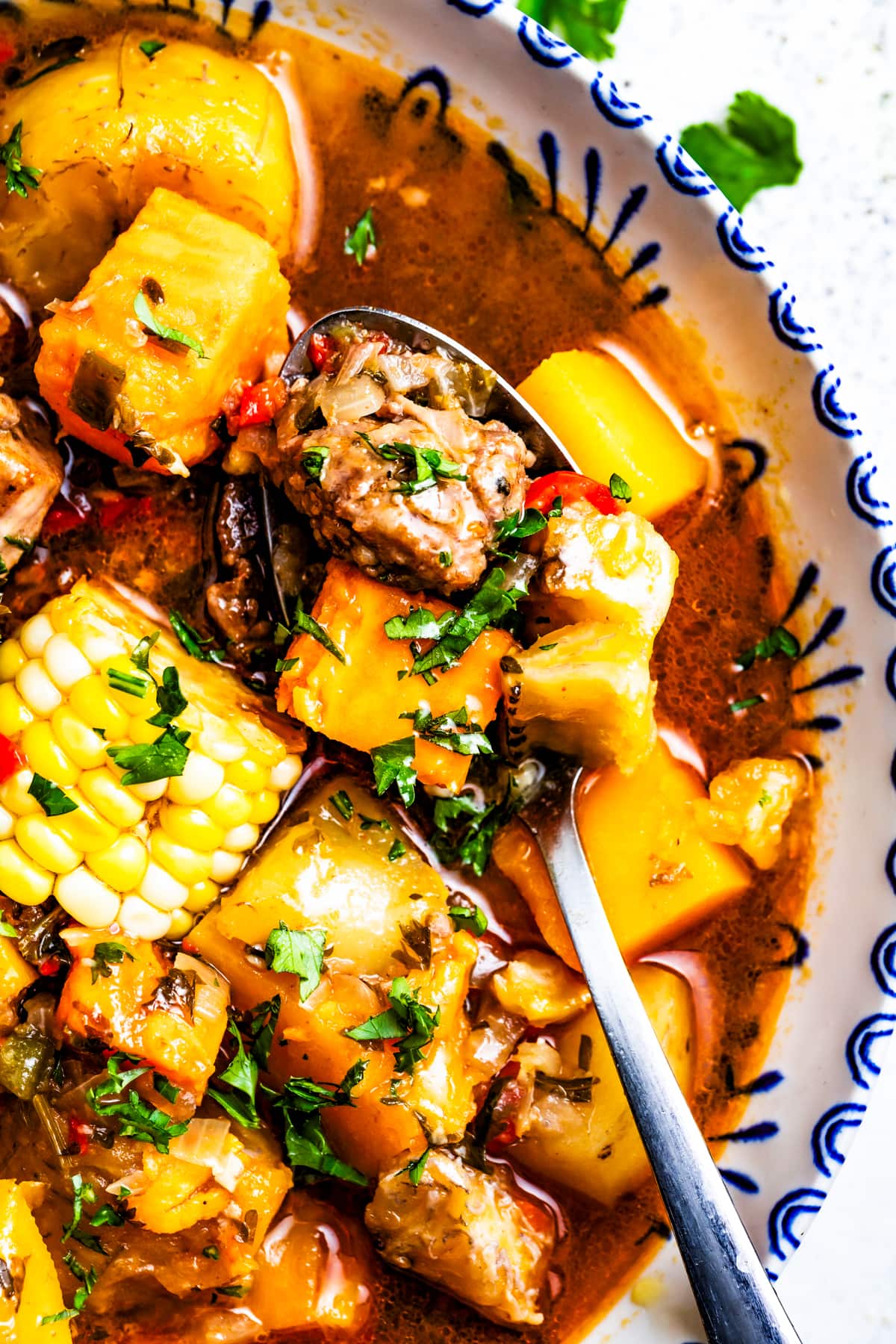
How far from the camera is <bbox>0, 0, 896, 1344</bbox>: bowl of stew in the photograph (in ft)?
8.49

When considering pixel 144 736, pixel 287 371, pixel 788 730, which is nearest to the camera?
pixel 144 736

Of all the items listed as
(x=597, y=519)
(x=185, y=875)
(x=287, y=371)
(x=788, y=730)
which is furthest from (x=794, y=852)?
(x=287, y=371)

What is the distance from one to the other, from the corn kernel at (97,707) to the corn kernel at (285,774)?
0.41m

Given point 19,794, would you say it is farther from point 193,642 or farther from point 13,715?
point 193,642

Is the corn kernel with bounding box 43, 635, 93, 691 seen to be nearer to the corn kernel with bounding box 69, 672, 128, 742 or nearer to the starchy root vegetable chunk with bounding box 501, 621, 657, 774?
the corn kernel with bounding box 69, 672, 128, 742

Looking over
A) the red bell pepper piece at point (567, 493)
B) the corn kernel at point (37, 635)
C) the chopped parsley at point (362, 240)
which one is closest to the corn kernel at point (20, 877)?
the corn kernel at point (37, 635)

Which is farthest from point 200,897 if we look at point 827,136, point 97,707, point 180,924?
point 827,136

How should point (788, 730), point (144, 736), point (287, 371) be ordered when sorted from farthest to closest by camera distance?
point (788, 730), point (287, 371), point (144, 736)

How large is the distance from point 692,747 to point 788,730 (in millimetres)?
272

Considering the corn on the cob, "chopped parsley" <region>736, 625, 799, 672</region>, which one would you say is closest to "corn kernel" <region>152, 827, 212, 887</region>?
the corn on the cob

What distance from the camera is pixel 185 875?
2674 mm

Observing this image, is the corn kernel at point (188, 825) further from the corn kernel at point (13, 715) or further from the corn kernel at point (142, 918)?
the corn kernel at point (13, 715)

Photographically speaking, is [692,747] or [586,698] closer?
[586,698]

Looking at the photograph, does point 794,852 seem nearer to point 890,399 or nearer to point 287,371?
point 890,399
